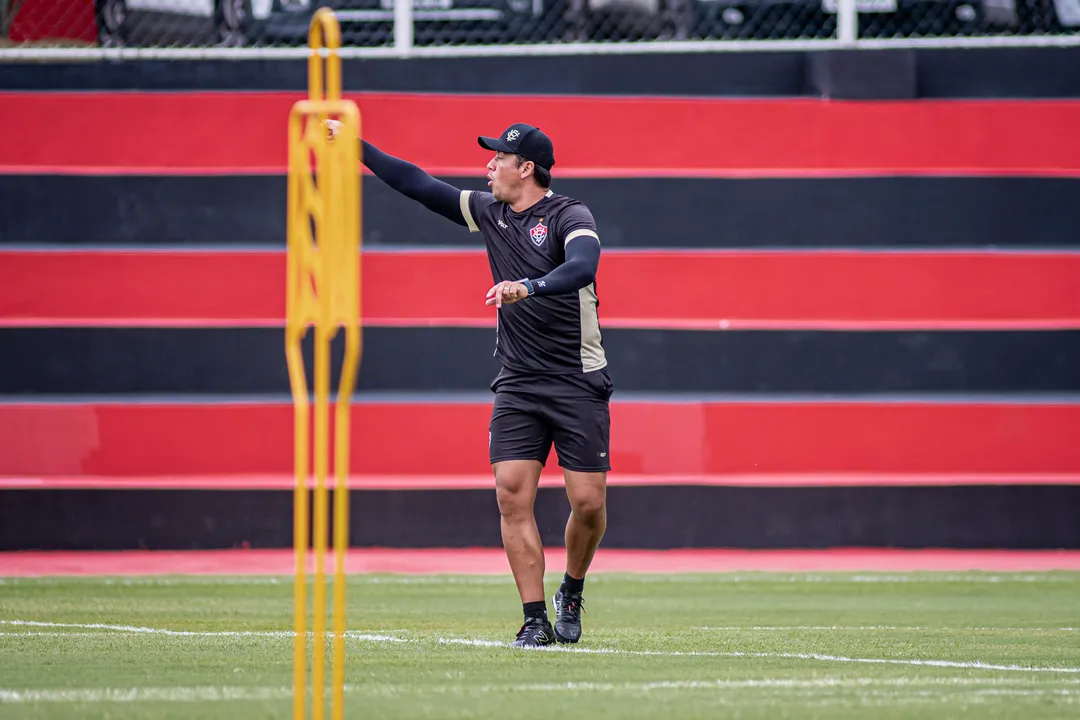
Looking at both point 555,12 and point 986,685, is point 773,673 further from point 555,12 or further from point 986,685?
point 555,12

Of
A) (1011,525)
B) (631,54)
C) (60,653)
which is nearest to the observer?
(60,653)

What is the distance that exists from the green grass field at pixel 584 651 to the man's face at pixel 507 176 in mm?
1766

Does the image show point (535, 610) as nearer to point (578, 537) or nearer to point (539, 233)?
point (578, 537)

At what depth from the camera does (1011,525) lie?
12648 millimetres

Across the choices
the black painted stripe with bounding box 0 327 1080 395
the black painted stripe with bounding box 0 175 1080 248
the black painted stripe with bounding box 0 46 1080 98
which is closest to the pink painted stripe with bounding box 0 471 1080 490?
the black painted stripe with bounding box 0 327 1080 395

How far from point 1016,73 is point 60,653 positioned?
419 inches

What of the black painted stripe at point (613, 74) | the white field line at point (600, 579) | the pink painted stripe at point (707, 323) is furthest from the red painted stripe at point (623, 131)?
the white field line at point (600, 579)

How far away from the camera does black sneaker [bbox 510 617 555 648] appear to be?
6.42 metres

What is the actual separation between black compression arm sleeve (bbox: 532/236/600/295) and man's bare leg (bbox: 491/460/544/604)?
81 centimetres

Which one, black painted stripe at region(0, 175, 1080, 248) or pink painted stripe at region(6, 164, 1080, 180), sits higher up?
pink painted stripe at region(6, 164, 1080, 180)

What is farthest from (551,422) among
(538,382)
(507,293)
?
(507,293)

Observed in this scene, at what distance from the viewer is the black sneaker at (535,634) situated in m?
6.42

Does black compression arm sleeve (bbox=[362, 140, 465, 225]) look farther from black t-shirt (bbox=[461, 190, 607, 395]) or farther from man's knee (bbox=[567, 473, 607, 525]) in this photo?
man's knee (bbox=[567, 473, 607, 525])

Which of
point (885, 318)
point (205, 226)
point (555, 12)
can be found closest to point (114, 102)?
point (205, 226)
